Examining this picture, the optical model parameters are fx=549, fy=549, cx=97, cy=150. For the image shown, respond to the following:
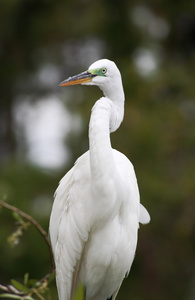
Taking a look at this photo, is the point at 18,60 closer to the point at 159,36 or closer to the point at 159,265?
the point at 159,36

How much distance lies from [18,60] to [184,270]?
341 cm

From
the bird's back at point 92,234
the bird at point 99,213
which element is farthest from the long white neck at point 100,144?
the bird's back at point 92,234

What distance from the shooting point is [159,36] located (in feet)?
23.2

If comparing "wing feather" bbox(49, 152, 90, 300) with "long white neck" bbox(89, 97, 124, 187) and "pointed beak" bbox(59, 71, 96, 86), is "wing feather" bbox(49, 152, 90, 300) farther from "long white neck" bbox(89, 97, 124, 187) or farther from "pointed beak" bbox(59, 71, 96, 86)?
"pointed beak" bbox(59, 71, 96, 86)

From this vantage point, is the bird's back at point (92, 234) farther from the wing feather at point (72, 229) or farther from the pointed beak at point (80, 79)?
the pointed beak at point (80, 79)

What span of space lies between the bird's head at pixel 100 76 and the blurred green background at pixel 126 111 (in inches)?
99.7

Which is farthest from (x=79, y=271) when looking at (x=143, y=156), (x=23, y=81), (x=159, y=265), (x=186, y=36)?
(x=186, y=36)

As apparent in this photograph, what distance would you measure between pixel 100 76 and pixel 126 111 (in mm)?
3646

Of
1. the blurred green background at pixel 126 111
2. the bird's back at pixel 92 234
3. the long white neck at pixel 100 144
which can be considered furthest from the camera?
the blurred green background at pixel 126 111

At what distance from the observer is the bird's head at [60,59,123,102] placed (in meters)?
2.06

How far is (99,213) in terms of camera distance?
2.12 metres

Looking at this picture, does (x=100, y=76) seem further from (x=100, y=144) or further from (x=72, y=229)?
(x=72, y=229)

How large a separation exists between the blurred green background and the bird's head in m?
2.53

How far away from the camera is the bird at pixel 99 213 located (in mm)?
2068
